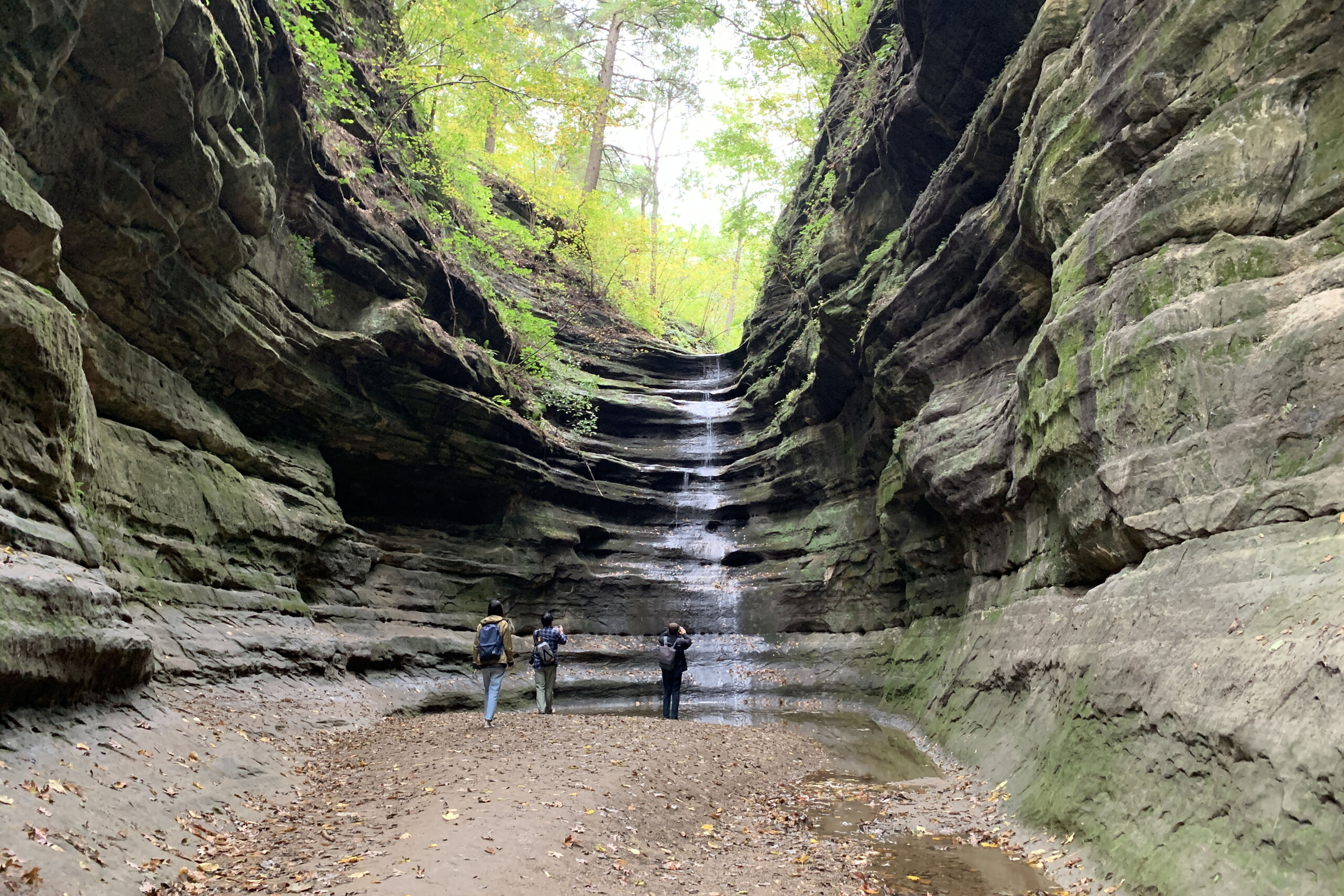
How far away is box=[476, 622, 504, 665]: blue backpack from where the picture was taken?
1199 centimetres

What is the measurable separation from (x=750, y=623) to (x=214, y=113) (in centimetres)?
1616

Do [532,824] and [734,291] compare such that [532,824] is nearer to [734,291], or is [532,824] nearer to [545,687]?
[545,687]

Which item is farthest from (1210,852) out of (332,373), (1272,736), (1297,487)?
(332,373)

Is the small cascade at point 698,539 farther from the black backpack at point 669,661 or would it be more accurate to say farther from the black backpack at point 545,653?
the black backpack at point 545,653

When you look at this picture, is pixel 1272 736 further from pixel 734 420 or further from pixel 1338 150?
pixel 734 420

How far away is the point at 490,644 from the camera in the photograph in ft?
39.6

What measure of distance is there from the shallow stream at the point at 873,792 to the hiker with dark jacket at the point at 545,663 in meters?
2.38

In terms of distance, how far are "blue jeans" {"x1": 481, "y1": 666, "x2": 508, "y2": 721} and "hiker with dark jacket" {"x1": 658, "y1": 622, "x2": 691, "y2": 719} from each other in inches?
124

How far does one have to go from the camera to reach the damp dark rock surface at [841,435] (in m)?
5.44

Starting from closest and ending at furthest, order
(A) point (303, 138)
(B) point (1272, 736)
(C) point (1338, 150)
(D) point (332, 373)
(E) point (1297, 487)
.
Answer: (B) point (1272, 736) → (E) point (1297, 487) → (C) point (1338, 150) → (A) point (303, 138) → (D) point (332, 373)

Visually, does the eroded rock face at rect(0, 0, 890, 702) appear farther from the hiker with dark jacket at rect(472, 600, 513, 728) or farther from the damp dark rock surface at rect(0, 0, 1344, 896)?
the hiker with dark jacket at rect(472, 600, 513, 728)

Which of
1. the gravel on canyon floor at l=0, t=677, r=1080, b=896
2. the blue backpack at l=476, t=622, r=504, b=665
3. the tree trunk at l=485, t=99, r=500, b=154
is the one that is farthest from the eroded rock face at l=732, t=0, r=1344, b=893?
the tree trunk at l=485, t=99, r=500, b=154

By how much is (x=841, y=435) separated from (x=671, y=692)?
9.94 meters

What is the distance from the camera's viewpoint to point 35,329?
21.8 ft
